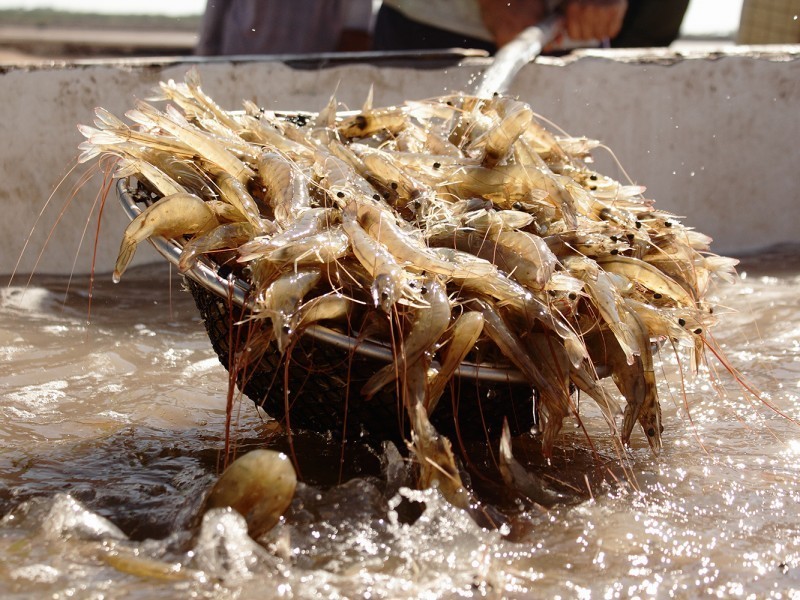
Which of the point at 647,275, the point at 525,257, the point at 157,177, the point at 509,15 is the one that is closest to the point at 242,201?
the point at 157,177

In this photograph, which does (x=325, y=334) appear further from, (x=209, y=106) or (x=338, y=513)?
(x=209, y=106)

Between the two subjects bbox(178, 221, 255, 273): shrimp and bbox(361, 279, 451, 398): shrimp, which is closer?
bbox(361, 279, 451, 398): shrimp

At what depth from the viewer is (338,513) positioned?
2.59 meters

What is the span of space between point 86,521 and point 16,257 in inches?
134

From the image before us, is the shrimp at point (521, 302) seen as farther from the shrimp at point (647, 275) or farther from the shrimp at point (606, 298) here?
the shrimp at point (647, 275)

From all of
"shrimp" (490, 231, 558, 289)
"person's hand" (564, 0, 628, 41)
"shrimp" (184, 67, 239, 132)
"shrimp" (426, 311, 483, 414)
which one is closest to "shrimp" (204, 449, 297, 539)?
"shrimp" (426, 311, 483, 414)

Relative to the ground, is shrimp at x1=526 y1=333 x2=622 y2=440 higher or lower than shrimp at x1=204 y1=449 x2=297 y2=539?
higher

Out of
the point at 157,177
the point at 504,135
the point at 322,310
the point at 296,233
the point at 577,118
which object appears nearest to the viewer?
the point at 322,310

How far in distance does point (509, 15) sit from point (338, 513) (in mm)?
5079

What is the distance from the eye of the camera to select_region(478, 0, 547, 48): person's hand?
269 inches

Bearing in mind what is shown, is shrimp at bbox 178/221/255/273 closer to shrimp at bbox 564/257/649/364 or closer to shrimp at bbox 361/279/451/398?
shrimp at bbox 361/279/451/398

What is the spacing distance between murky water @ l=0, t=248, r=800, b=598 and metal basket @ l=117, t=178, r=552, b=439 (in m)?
0.15

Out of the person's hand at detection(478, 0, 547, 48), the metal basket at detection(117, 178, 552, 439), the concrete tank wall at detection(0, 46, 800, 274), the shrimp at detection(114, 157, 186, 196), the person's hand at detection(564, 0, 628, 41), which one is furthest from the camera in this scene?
the person's hand at detection(478, 0, 547, 48)

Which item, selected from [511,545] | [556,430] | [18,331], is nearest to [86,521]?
[511,545]
